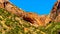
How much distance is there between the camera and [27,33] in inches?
1672

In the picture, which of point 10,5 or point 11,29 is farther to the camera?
point 10,5

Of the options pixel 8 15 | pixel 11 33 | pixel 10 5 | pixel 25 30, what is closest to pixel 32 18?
pixel 10 5

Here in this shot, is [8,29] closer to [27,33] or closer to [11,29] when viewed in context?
[11,29]

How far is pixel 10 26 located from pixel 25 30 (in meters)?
3.18

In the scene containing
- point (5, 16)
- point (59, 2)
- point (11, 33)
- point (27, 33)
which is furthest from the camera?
point (59, 2)

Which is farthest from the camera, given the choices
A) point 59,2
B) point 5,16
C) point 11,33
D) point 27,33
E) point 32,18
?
point 32,18

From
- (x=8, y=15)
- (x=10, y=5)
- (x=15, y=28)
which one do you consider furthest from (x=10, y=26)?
(x=10, y=5)

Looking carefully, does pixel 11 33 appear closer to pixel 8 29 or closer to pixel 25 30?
pixel 8 29

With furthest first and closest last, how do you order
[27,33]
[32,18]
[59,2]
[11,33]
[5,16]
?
1. [32,18]
2. [59,2]
3. [5,16]
4. [27,33]
5. [11,33]

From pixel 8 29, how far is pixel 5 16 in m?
8.54

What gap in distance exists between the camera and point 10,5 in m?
61.6

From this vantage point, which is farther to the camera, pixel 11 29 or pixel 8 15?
pixel 8 15

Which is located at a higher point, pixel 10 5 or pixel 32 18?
pixel 10 5

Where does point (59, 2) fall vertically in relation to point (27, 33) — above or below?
above
